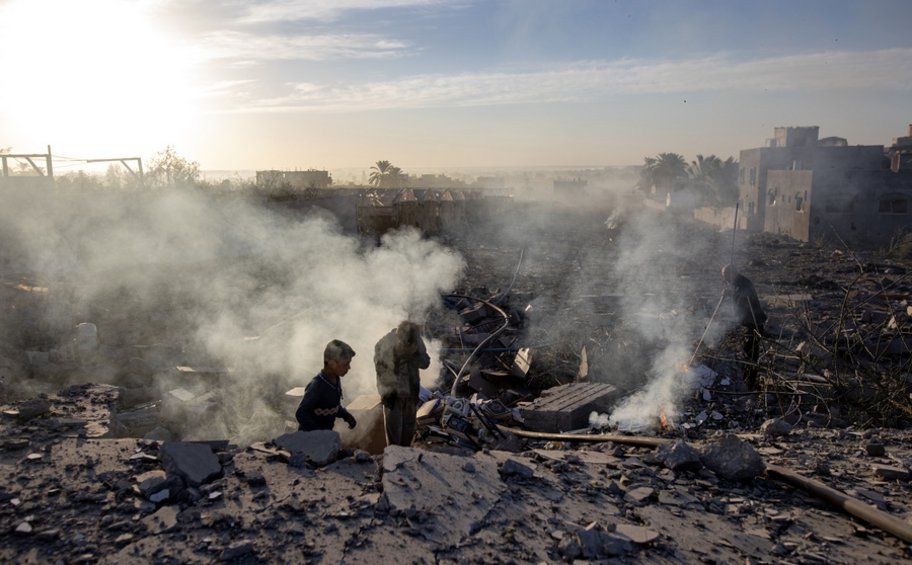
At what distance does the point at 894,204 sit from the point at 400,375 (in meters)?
28.3

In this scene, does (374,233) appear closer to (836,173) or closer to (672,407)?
(672,407)

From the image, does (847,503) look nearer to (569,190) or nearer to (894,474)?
(894,474)

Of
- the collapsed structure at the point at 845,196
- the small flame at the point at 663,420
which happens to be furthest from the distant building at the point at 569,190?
the small flame at the point at 663,420

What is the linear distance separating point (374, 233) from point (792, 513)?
15.9m

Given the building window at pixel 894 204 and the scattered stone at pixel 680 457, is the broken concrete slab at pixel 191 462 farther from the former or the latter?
the building window at pixel 894 204

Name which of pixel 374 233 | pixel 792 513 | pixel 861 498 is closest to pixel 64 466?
pixel 792 513

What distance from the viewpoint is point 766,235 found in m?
29.0

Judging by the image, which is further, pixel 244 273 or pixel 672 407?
pixel 244 273

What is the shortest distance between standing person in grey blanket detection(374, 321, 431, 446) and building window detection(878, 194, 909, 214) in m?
27.9

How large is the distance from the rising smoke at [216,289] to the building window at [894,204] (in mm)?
20594

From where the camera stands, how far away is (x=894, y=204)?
25.2 metres

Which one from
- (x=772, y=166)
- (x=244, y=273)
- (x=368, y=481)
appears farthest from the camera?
(x=772, y=166)

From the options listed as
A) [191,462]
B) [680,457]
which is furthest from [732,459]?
[191,462]

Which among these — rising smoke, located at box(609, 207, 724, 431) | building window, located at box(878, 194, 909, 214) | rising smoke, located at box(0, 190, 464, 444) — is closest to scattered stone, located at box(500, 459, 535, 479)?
rising smoke, located at box(609, 207, 724, 431)
